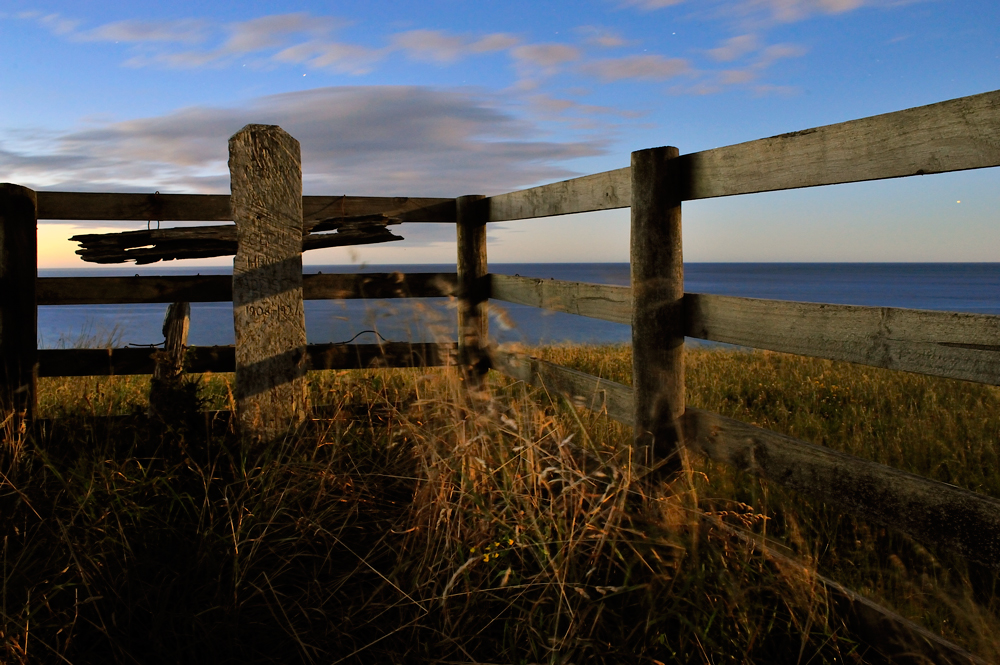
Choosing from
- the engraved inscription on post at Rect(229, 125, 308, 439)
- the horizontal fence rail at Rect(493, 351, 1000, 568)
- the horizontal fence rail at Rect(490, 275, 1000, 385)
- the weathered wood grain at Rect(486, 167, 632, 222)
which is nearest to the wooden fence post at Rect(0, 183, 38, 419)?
the engraved inscription on post at Rect(229, 125, 308, 439)

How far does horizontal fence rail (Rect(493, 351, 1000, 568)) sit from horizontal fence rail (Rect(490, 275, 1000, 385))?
362 mm

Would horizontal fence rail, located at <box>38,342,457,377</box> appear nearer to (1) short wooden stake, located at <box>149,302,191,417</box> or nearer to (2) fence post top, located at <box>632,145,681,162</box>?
(1) short wooden stake, located at <box>149,302,191,417</box>

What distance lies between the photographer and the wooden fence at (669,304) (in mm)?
2213

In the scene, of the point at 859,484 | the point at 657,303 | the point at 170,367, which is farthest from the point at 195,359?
the point at 859,484

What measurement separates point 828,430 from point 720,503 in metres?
2.20

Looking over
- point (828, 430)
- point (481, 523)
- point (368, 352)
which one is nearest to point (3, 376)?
point (368, 352)

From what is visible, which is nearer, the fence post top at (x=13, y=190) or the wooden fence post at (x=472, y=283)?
the fence post top at (x=13, y=190)

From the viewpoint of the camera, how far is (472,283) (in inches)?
210

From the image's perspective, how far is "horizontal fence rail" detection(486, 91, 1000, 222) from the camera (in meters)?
2.09

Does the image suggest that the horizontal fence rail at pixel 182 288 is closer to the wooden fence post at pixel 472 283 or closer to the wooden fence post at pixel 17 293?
the wooden fence post at pixel 17 293

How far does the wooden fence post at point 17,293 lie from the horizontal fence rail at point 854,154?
3807mm

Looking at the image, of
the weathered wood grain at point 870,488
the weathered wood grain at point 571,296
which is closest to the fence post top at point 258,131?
the weathered wood grain at point 571,296

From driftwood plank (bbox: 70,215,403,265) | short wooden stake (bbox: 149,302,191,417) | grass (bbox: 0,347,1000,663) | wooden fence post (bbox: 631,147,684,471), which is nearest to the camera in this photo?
grass (bbox: 0,347,1000,663)

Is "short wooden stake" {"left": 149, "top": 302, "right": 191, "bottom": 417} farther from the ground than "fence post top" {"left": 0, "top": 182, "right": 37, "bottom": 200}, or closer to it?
closer to it
